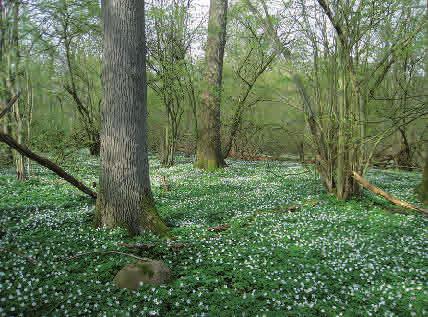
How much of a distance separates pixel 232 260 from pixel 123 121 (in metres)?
3.34

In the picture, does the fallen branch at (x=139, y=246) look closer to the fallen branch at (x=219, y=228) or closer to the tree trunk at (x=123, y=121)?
the tree trunk at (x=123, y=121)

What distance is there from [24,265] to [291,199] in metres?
7.41

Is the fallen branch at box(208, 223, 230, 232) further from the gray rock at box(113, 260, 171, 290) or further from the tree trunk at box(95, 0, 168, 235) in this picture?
the gray rock at box(113, 260, 171, 290)

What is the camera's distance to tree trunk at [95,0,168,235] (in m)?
6.44

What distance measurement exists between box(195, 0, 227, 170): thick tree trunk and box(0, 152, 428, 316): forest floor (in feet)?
22.9

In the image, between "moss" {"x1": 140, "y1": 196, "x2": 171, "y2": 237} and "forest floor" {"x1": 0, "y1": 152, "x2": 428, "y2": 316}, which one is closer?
"forest floor" {"x1": 0, "y1": 152, "x2": 428, "y2": 316}

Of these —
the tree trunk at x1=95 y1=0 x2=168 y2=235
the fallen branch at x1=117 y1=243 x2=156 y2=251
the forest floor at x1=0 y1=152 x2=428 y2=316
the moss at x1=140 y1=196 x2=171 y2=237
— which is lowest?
the forest floor at x1=0 y1=152 x2=428 y2=316

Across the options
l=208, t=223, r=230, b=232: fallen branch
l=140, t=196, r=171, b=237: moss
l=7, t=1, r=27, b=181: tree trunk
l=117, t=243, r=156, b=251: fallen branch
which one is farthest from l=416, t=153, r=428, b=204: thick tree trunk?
l=7, t=1, r=27, b=181: tree trunk

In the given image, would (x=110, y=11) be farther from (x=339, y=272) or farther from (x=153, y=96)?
(x=153, y=96)

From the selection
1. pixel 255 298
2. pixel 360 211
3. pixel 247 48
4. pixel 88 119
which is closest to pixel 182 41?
pixel 247 48

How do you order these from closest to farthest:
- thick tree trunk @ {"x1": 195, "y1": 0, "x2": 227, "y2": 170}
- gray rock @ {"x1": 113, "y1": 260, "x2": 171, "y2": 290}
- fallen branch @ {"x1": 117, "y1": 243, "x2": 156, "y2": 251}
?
gray rock @ {"x1": 113, "y1": 260, "x2": 171, "y2": 290} → fallen branch @ {"x1": 117, "y1": 243, "x2": 156, "y2": 251} → thick tree trunk @ {"x1": 195, "y1": 0, "x2": 227, "y2": 170}

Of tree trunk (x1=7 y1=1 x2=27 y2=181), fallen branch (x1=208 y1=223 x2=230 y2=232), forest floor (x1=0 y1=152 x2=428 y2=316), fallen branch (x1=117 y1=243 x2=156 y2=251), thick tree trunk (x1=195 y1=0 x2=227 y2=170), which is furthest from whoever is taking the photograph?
thick tree trunk (x1=195 y1=0 x2=227 y2=170)

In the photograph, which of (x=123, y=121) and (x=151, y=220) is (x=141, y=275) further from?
(x=123, y=121)

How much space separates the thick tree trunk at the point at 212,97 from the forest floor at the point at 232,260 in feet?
22.9
